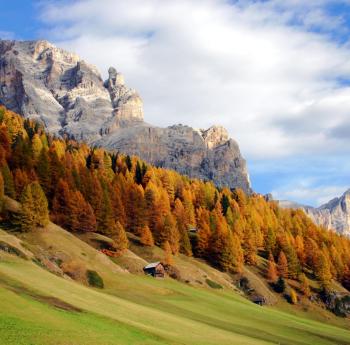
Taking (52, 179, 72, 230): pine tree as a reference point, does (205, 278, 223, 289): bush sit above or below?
below

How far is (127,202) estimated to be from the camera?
465ft

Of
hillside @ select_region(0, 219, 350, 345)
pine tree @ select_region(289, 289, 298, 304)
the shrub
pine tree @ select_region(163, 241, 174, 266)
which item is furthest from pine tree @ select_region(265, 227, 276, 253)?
the shrub

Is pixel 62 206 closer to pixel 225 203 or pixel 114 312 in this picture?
pixel 114 312

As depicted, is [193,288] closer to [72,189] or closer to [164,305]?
[164,305]

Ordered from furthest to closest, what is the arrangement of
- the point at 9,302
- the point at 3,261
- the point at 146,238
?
1. the point at 146,238
2. the point at 3,261
3. the point at 9,302

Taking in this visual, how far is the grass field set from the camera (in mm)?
35000

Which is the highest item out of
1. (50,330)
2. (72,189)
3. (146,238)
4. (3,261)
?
(72,189)

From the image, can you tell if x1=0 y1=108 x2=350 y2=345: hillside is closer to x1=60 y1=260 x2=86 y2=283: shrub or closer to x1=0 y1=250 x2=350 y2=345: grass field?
x1=0 y1=250 x2=350 y2=345: grass field

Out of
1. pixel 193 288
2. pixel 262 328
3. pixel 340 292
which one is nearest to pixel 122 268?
pixel 193 288

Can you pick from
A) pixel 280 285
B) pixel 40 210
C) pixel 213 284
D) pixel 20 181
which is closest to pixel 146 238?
pixel 213 284

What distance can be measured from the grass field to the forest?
28.3 meters

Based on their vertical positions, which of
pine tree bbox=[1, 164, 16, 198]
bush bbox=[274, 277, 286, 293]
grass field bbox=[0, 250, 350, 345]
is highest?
pine tree bbox=[1, 164, 16, 198]

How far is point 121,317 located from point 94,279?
1248 inches

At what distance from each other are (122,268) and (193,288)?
16.1 metres
